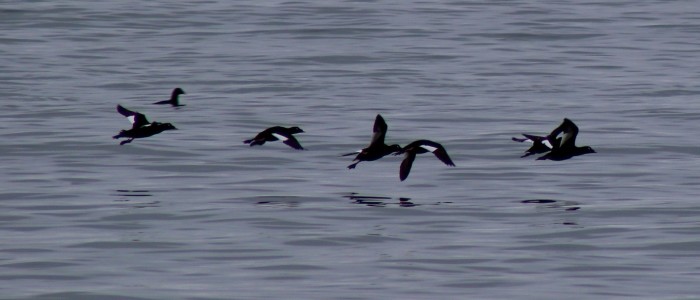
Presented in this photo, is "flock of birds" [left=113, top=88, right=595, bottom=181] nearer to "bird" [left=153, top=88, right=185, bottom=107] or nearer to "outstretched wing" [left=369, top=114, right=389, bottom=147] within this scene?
"outstretched wing" [left=369, top=114, right=389, bottom=147]

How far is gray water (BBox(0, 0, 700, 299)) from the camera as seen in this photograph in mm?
15875

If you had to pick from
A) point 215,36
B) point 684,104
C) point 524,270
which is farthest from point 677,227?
point 215,36

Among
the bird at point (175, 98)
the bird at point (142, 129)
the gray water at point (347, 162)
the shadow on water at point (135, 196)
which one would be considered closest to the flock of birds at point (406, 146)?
the bird at point (142, 129)

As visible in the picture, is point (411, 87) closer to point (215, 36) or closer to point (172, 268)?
point (215, 36)

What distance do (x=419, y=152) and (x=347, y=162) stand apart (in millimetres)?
3221

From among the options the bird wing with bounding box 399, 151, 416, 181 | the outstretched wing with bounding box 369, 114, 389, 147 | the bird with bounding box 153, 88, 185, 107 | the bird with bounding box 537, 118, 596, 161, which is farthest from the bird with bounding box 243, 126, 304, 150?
the bird with bounding box 153, 88, 185, 107

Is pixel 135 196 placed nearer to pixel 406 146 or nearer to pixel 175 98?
pixel 406 146

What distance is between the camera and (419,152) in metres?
20.3

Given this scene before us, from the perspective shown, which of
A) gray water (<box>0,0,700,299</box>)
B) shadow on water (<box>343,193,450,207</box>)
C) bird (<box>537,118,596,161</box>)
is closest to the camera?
gray water (<box>0,0,700,299</box>)

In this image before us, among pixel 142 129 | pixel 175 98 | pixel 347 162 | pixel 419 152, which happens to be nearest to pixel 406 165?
pixel 419 152

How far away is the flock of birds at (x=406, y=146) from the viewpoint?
20031 mm

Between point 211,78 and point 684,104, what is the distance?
387 inches

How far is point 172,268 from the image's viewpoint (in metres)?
16.0

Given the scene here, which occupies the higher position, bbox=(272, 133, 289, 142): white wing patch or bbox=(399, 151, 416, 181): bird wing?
bbox=(272, 133, 289, 142): white wing patch
